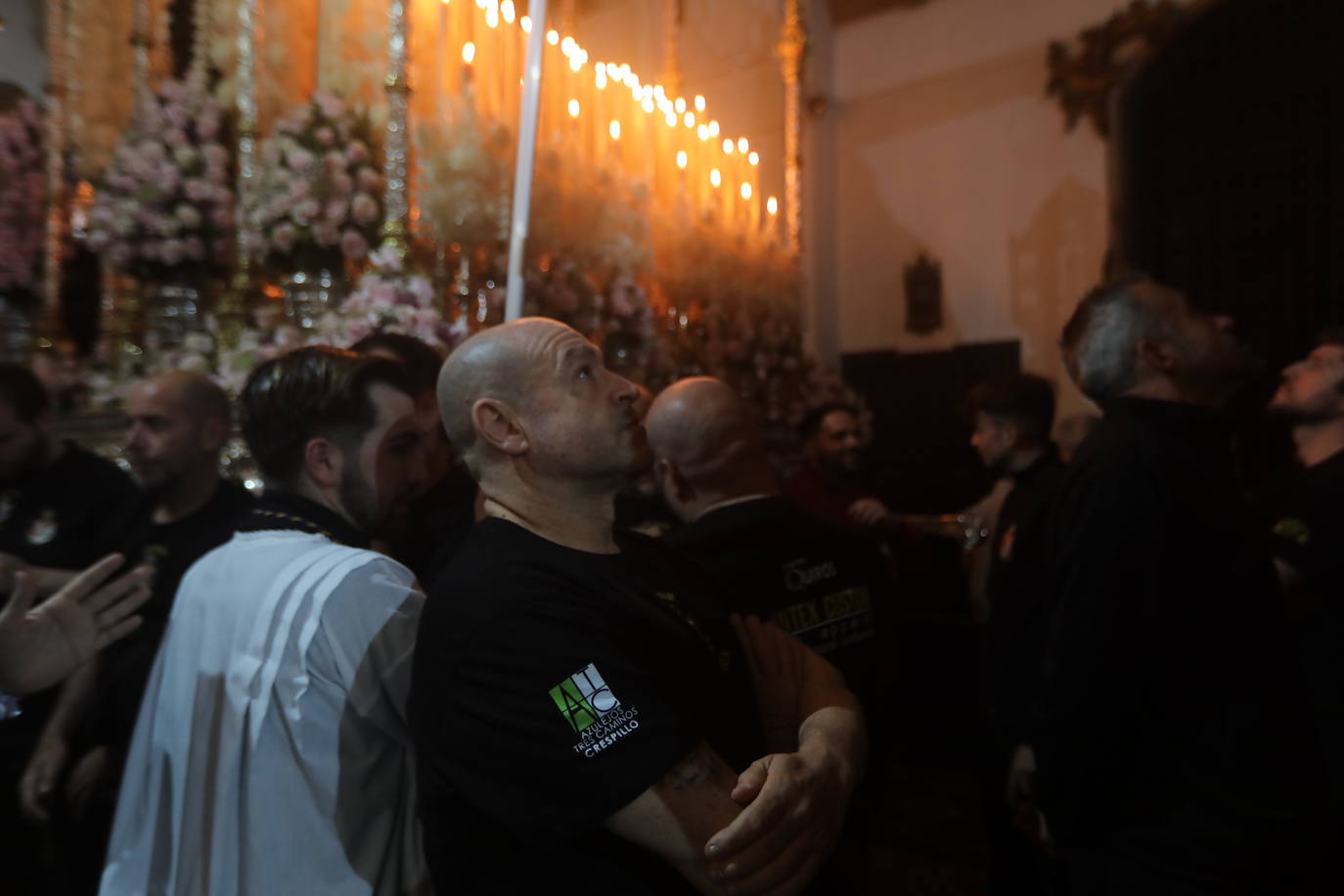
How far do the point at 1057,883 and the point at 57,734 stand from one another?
2510 mm

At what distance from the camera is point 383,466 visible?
1.85 meters

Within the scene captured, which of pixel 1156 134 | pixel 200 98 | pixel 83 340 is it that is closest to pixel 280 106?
pixel 200 98

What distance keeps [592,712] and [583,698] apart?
19mm

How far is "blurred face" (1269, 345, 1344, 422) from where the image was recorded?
295 centimetres

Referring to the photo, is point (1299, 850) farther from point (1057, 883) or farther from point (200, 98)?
point (200, 98)

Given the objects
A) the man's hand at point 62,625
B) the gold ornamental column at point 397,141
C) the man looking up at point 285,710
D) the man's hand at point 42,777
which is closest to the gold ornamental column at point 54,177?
the gold ornamental column at point 397,141

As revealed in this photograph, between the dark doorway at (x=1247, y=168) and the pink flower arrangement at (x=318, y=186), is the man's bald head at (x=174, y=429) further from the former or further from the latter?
the dark doorway at (x=1247, y=168)

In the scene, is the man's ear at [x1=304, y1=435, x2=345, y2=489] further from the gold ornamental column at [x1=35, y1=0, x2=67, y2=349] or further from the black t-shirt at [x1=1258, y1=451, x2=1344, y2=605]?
the gold ornamental column at [x1=35, y1=0, x2=67, y2=349]

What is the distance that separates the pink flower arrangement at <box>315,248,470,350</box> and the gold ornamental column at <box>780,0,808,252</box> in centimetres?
363

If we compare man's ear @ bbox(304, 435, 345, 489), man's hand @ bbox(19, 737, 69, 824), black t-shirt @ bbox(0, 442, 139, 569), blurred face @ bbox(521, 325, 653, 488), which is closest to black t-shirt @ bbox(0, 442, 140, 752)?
black t-shirt @ bbox(0, 442, 139, 569)

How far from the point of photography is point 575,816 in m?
1.10

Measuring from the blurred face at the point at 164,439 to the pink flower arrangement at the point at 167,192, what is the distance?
909mm

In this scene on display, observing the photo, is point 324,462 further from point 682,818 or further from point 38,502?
point 38,502

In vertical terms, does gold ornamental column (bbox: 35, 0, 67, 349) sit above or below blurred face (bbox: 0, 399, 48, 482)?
above
